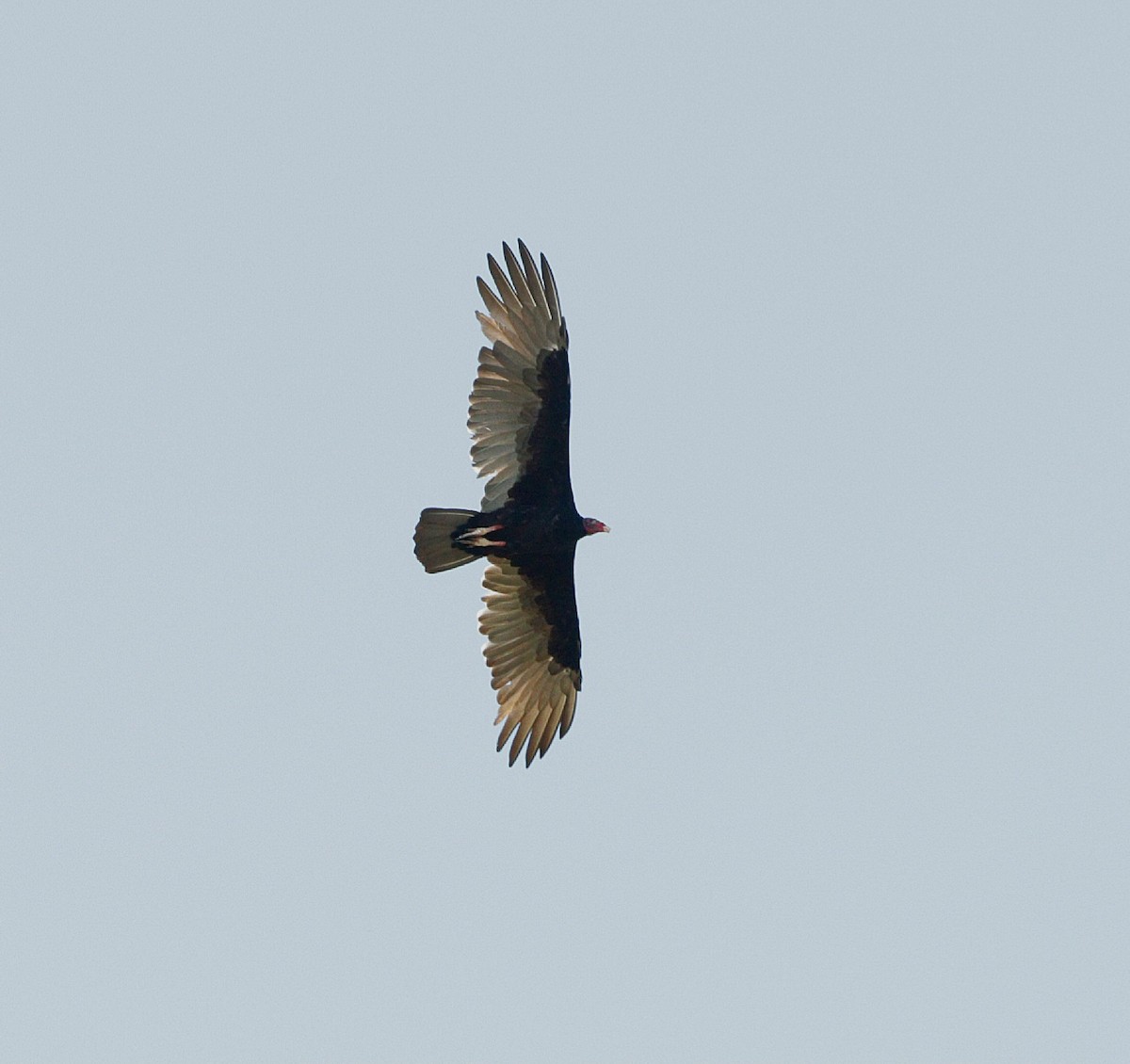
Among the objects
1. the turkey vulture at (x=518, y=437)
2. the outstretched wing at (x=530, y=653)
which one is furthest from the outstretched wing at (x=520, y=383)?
the outstretched wing at (x=530, y=653)

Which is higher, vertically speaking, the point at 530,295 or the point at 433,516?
the point at 530,295

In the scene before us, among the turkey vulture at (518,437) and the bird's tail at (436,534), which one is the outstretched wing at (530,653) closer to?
the turkey vulture at (518,437)

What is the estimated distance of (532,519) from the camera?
56.0ft

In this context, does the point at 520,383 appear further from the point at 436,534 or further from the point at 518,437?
the point at 436,534

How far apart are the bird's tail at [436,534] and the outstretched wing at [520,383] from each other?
324 millimetres

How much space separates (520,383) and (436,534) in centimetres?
142

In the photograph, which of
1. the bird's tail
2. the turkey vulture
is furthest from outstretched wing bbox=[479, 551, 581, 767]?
the bird's tail

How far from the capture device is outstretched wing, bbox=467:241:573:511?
1680cm

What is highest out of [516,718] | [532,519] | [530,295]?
[530,295]

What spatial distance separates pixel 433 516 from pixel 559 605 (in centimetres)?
200

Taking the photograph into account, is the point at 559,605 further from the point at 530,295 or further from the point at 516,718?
the point at 530,295

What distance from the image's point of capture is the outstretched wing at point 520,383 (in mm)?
16797

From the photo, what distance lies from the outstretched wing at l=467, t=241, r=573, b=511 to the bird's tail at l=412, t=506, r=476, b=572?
0.32 metres

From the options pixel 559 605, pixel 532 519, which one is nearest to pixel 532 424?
pixel 532 519
